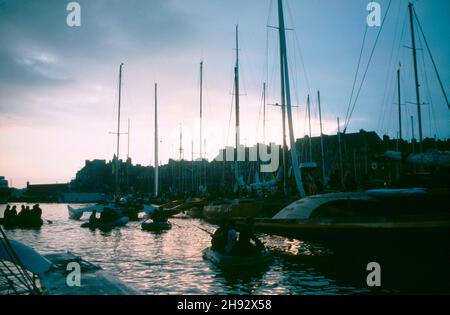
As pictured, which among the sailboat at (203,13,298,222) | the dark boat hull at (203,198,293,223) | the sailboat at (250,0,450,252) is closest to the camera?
the sailboat at (250,0,450,252)

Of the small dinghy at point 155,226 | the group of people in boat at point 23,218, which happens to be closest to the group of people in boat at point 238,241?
the small dinghy at point 155,226

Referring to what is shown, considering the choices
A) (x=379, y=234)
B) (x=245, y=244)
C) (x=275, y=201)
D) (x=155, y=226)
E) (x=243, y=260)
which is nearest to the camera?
(x=243, y=260)

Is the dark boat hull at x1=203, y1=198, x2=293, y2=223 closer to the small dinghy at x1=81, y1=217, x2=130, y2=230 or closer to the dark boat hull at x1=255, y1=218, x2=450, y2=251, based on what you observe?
the dark boat hull at x1=255, y1=218, x2=450, y2=251

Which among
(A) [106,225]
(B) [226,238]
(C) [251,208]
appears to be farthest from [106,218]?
(B) [226,238]

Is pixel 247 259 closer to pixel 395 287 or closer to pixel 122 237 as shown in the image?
pixel 395 287

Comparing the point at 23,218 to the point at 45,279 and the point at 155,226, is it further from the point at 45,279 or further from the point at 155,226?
the point at 45,279

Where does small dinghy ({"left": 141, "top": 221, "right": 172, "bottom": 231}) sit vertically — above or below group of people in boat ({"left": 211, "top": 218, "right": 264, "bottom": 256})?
below

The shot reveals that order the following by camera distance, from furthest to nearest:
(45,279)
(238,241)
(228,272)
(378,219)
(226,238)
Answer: (378,219) < (226,238) < (238,241) < (228,272) < (45,279)

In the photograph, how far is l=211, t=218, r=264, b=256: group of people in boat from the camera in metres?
15.6

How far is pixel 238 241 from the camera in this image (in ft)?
52.3

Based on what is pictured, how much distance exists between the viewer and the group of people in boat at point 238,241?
51.1 ft

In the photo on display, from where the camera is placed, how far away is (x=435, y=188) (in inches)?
699

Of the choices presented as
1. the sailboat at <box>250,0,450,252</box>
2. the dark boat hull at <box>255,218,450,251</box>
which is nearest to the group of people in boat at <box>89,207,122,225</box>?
the sailboat at <box>250,0,450,252</box>

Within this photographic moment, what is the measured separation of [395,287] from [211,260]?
8.06 metres
